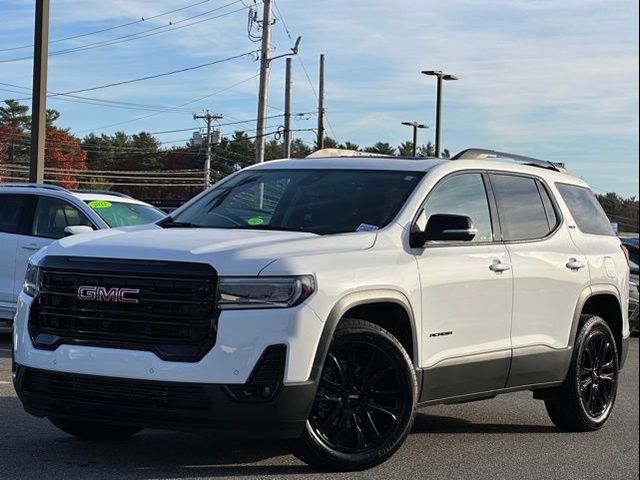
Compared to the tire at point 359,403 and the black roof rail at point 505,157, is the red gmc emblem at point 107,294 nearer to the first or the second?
the tire at point 359,403

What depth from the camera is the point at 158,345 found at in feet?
16.1

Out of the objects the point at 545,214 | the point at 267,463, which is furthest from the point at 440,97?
the point at 267,463

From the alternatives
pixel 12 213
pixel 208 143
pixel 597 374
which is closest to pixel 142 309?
pixel 597 374

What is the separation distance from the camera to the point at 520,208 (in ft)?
22.6

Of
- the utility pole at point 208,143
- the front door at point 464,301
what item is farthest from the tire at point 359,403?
the utility pole at point 208,143

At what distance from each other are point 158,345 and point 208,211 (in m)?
1.72

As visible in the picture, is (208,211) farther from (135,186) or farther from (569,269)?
(135,186)

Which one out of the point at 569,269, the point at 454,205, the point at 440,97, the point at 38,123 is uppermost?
the point at 440,97

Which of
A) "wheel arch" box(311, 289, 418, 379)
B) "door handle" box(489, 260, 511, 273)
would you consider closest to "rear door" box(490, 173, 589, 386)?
"door handle" box(489, 260, 511, 273)

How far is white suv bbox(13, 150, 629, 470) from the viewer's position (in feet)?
16.0

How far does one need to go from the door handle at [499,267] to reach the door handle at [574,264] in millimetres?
828

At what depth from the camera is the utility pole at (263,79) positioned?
28969 millimetres

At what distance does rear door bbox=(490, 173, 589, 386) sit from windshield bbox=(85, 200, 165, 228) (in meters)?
5.41

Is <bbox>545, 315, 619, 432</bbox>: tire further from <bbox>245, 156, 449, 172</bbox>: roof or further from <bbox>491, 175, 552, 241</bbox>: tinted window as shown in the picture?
<bbox>245, 156, 449, 172</bbox>: roof
